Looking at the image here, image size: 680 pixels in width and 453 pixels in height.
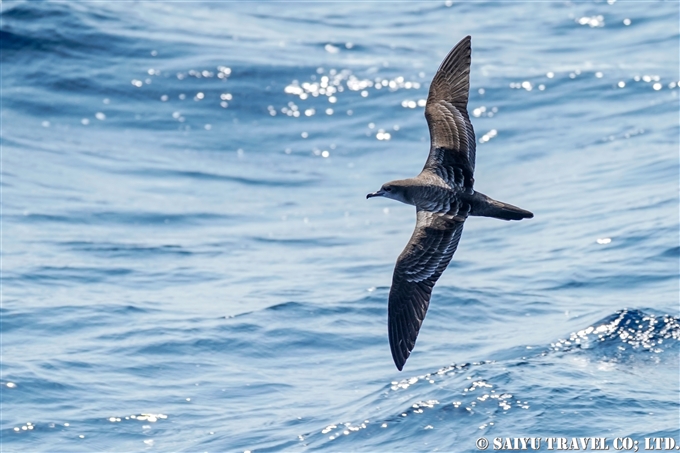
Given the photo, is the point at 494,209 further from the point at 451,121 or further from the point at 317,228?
the point at 317,228

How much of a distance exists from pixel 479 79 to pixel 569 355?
32.9ft

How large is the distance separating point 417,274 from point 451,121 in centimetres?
126

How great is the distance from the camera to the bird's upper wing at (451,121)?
8.16 meters

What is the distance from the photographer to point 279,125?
18.8m

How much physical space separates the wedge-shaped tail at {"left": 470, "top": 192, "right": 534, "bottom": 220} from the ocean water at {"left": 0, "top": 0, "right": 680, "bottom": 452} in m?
2.13

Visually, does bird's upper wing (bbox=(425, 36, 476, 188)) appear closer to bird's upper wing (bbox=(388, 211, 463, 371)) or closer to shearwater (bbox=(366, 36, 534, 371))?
shearwater (bbox=(366, 36, 534, 371))

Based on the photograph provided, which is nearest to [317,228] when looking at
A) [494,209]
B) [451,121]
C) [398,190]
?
[451,121]

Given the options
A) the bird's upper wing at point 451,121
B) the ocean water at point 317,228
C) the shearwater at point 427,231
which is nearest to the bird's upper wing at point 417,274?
the shearwater at point 427,231

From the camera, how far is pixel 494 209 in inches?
303

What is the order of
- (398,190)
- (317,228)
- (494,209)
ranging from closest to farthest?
(494,209) → (398,190) → (317,228)

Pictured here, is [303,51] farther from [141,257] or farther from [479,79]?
[141,257]

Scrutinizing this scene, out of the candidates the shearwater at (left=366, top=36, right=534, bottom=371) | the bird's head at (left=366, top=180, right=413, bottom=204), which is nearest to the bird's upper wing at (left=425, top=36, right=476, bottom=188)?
the shearwater at (left=366, top=36, right=534, bottom=371)

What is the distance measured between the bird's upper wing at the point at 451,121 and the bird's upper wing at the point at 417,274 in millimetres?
410

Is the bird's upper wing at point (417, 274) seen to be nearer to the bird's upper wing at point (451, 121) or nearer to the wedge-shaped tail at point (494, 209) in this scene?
the wedge-shaped tail at point (494, 209)
